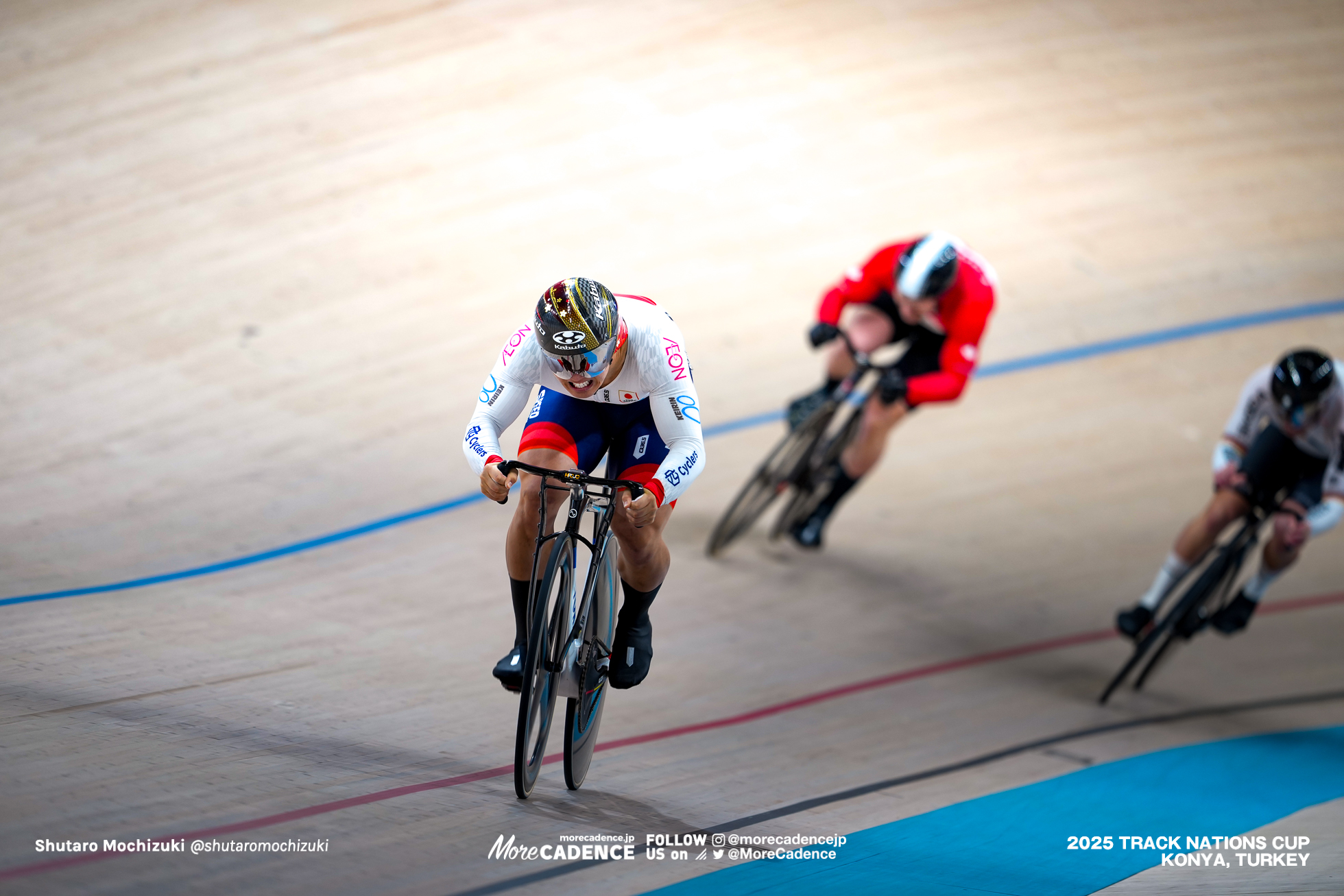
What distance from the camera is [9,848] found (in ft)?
6.90

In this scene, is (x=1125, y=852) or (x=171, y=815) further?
(x=1125, y=852)

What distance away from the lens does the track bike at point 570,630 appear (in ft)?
8.15

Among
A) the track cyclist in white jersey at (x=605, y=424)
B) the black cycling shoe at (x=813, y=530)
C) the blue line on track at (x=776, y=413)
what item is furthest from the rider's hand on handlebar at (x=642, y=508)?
the black cycling shoe at (x=813, y=530)

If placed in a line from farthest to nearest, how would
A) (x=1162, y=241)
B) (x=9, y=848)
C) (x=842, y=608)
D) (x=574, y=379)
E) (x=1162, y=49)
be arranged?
(x=1162, y=49), (x=1162, y=241), (x=842, y=608), (x=574, y=379), (x=9, y=848)

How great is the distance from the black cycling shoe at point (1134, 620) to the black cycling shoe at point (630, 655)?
2049mm

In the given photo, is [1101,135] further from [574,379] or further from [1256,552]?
[574,379]

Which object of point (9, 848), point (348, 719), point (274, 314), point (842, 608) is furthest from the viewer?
point (274, 314)

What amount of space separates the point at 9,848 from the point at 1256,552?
5236 millimetres

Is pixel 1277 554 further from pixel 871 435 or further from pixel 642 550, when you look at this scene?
pixel 642 550

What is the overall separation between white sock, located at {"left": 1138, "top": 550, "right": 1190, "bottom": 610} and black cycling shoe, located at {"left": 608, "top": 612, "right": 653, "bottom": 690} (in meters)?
2.14

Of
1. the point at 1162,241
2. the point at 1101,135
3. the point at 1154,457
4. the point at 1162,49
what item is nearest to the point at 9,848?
the point at 1154,457

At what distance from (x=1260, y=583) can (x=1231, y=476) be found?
0.42m

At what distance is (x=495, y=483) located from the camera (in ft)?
7.99

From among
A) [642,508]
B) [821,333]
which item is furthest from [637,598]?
[821,333]
